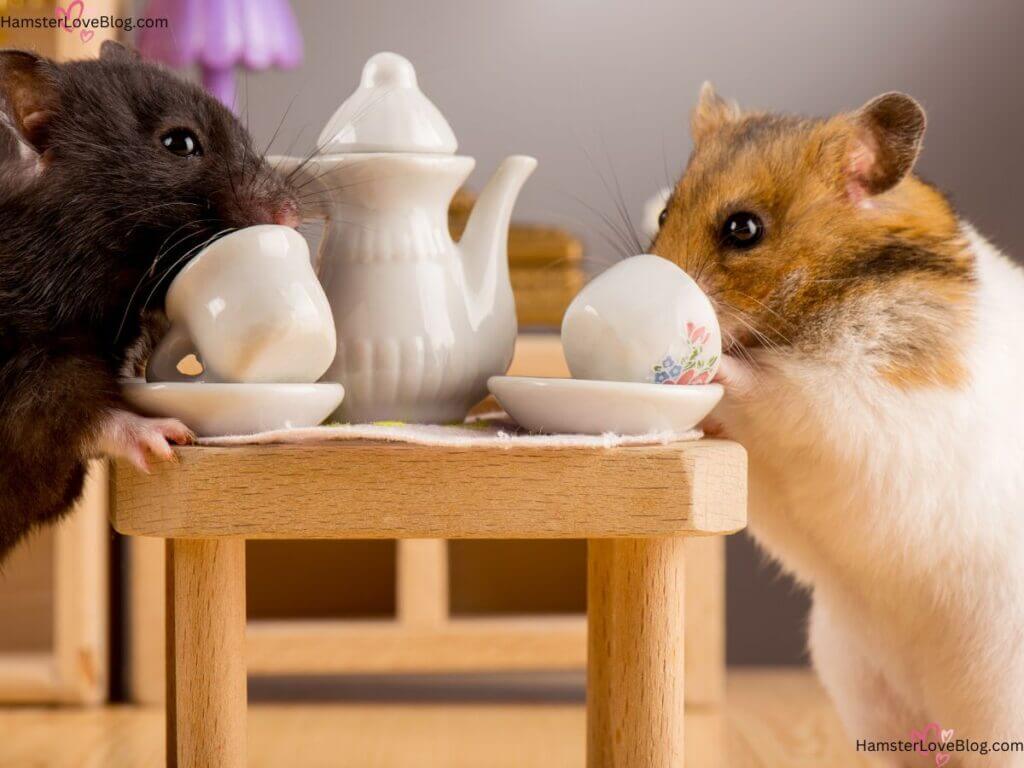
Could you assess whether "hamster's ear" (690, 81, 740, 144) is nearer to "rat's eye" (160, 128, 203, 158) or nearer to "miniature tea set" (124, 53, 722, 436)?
"miniature tea set" (124, 53, 722, 436)

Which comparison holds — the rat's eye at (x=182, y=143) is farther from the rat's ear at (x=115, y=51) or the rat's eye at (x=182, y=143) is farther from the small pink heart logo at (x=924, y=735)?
the small pink heart logo at (x=924, y=735)

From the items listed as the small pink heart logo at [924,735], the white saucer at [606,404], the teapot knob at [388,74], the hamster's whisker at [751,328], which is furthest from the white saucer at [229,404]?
the small pink heart logo at [924,735]

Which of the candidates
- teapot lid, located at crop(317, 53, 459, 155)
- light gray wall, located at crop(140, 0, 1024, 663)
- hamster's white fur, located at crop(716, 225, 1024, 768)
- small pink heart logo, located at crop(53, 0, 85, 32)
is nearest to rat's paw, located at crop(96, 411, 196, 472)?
teapot lid, located at crop(317, 53, 459, 155)

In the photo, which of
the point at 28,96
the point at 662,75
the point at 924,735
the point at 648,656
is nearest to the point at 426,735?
the point at 924,735

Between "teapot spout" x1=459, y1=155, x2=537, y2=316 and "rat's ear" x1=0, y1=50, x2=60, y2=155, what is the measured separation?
0.33m

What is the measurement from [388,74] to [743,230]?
13.3 inches

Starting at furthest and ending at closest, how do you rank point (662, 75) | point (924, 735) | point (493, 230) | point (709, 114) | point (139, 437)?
1. point (662, 75)
2. point (709, 114)
3. point (924, 735)
4. point (493, 230)
5. point (139, 437)

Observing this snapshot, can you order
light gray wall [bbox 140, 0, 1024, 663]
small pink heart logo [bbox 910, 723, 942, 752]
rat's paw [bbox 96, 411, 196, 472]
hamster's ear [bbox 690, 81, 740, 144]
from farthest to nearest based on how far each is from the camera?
light gray wall [bbox 140, 0, 1024, 663], hamster's ear [bbox 690, 81, 740, 144], small pink heart logo [bbox 910, 723, 942, 752], rat's paw [bbox 96, 411, 196, 472]

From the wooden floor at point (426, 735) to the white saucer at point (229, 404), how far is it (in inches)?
31.4

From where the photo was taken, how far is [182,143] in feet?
3.09

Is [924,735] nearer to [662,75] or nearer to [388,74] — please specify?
[388,74]

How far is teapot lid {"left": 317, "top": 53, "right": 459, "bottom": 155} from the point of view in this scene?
37.8 inches

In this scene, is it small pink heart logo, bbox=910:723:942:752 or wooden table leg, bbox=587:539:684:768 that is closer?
wooden table leg, bbox=587:539:684:768

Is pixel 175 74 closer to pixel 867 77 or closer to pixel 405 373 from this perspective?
pixel 405 373
